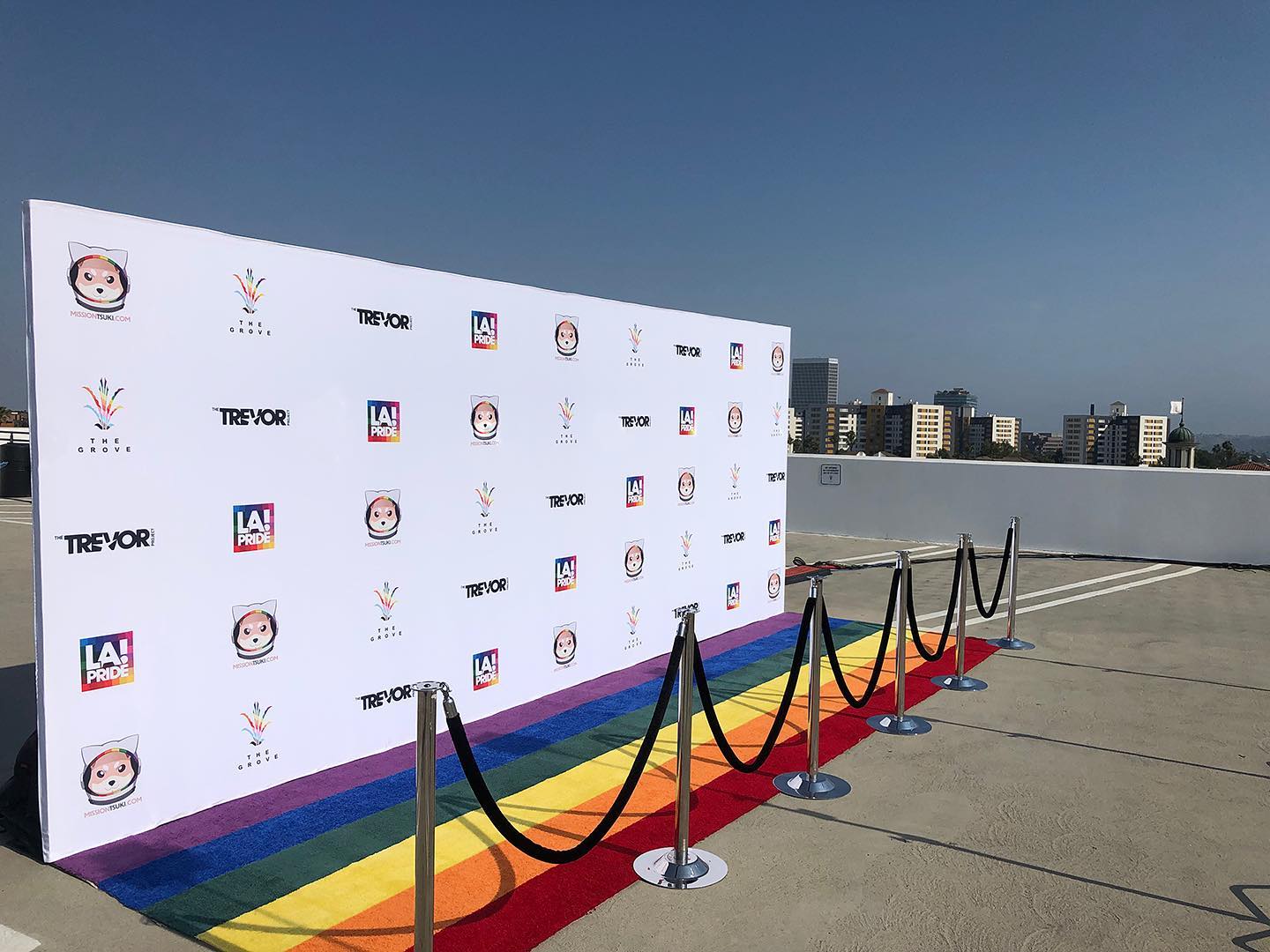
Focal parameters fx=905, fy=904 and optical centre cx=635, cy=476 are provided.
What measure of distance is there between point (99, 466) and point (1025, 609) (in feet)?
30.0

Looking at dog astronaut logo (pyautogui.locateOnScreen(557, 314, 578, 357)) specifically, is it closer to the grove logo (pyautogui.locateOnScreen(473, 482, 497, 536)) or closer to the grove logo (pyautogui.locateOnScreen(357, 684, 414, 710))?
the grove logo (pyautogui.locateOnScreen(473, 482, 497, 536))

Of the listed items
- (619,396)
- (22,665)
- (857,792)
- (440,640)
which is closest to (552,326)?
(619,396)

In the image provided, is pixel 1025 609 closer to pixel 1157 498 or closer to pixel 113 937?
pixel 1157 498

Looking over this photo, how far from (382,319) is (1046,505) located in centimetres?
1229

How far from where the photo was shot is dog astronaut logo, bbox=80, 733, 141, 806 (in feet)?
13.7

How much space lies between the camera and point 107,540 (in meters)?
4.17

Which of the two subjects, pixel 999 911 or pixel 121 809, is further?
pixel 121 809

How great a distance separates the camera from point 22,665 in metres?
7.39

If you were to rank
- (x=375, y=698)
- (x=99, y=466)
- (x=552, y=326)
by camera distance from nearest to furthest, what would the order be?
1. (x=99, y=466)
2. (x=375, y=698)
3. (x=552, y=326)

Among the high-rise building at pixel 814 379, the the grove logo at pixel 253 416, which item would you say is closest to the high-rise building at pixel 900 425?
the high-rise building at pixel 814 379

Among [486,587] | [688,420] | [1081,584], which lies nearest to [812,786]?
[486,587]

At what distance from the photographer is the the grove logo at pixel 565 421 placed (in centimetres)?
655

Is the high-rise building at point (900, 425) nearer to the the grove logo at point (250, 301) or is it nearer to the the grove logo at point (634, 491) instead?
the the grove logo at point (634, 491)

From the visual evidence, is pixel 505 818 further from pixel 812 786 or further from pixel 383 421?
pixel 383 421
